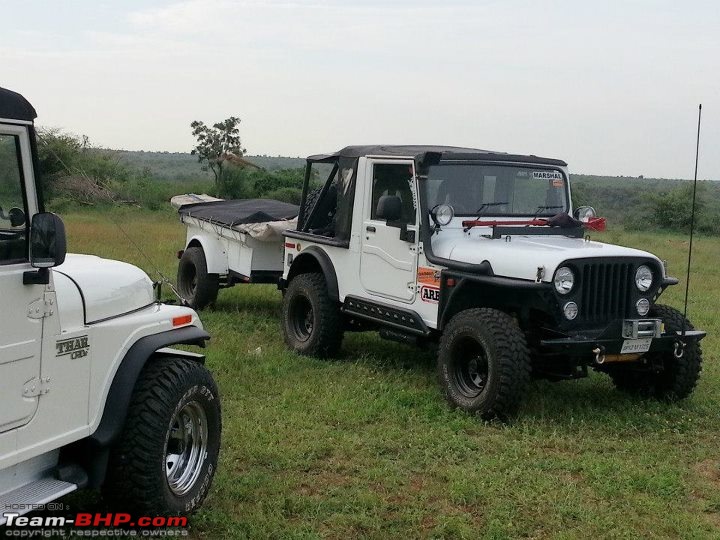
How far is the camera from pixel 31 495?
3729 mm

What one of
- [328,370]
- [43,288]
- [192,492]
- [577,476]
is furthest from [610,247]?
[43,288]

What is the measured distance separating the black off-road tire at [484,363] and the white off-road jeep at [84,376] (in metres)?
2.40

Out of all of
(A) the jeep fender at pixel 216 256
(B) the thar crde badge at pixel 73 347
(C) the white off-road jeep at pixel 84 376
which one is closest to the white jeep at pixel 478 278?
(A) the jeep fender at pixel 216 256

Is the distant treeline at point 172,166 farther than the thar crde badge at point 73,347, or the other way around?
the distant treeline at point 172,166

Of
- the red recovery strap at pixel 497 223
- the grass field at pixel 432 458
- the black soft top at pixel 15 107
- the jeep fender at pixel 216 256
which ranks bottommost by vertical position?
the grass field at pixel 432 458

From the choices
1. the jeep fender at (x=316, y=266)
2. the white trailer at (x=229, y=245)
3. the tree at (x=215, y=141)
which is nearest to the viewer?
the jeep fender at (x=316, y=266)

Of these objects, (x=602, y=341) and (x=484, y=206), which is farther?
(x=484, y=206)

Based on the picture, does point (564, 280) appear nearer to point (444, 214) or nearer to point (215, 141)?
point (444, 214)

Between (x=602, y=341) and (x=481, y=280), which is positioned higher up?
(x=481, y=280)

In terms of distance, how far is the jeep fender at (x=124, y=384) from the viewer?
4.11 meters

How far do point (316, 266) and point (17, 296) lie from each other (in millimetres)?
5480

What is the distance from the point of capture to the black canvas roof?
7.66 meters

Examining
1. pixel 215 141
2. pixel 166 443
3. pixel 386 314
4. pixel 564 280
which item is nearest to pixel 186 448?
pixel 166 443

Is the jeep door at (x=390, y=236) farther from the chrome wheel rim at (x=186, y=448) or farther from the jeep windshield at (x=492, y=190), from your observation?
the chrome wheel rim at (x=186, y=448)
